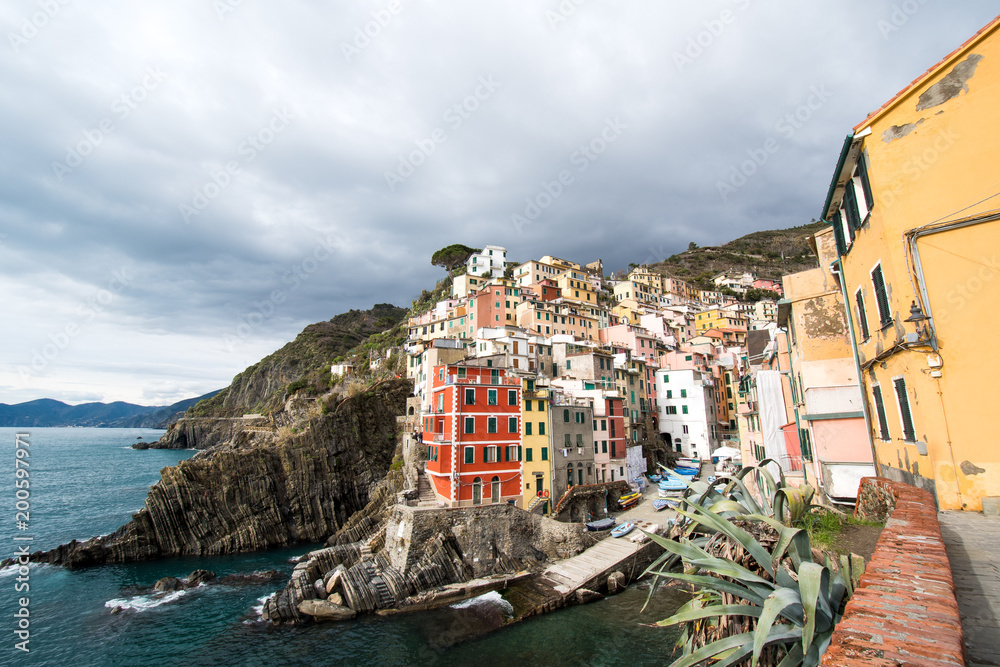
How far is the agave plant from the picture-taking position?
164 inches

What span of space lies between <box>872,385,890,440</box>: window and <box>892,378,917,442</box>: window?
1126 mm

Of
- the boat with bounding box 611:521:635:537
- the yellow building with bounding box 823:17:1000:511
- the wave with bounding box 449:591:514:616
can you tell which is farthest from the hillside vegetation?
the yellow building with bounding box 823:17:1000:511

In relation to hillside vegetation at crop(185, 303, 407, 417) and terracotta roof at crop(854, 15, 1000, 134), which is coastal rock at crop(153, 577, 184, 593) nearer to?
terracotta roof at crop(854, 15, 1000, 134)

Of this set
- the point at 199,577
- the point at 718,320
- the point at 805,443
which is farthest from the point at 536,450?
the point at 718,320

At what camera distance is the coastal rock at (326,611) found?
26.5m

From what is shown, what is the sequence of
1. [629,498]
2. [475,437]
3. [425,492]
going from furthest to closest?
[629,498] → [425,492] → [475,437]

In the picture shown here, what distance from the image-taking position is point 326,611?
26594 mm

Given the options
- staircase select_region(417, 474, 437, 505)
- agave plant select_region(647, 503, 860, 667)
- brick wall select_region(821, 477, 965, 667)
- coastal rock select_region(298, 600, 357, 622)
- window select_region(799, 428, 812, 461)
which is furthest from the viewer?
staircase select_region(417, 474, 437, 505)

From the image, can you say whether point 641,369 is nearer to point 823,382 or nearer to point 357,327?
point 823,382

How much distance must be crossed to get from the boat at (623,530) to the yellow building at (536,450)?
5260mm

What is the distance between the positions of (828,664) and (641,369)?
5640 cm

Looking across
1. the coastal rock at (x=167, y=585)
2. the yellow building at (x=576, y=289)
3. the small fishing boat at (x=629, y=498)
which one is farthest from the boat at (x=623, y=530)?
the yellow building at (x=576, y=289)

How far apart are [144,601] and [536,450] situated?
28857mm

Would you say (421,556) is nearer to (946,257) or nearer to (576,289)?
(946,257)
